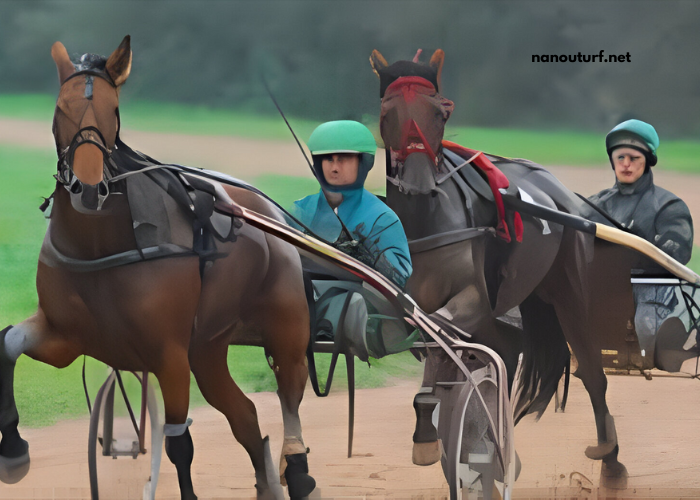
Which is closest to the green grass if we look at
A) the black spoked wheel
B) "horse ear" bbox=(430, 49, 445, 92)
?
the black spoked wheel

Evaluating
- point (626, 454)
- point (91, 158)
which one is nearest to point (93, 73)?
point (91, 158)

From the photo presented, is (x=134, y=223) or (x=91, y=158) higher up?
(x=91, y=158)

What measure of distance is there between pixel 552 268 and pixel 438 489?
1.37 meters

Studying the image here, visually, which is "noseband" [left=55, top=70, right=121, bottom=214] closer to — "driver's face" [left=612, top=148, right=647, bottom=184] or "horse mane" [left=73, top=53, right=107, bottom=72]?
"horse mane" [left=73, top=53, right=107, bottom=72]

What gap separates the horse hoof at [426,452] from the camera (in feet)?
13.6

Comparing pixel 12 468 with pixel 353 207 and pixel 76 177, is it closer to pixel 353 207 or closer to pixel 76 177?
pixel 76 177

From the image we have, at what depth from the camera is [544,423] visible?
7.51 metres

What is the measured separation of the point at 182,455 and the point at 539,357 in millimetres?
2441

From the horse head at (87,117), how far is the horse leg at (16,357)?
55 centimetres

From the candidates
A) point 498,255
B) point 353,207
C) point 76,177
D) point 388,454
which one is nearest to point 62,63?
point 76,177

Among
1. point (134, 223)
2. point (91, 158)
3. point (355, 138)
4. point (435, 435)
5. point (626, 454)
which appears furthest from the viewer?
point (626, 454)

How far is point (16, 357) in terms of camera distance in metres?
3.41

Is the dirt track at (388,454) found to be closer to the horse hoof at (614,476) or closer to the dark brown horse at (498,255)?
the horse hoof at (614,476)

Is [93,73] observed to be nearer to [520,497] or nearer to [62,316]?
[62,316]
